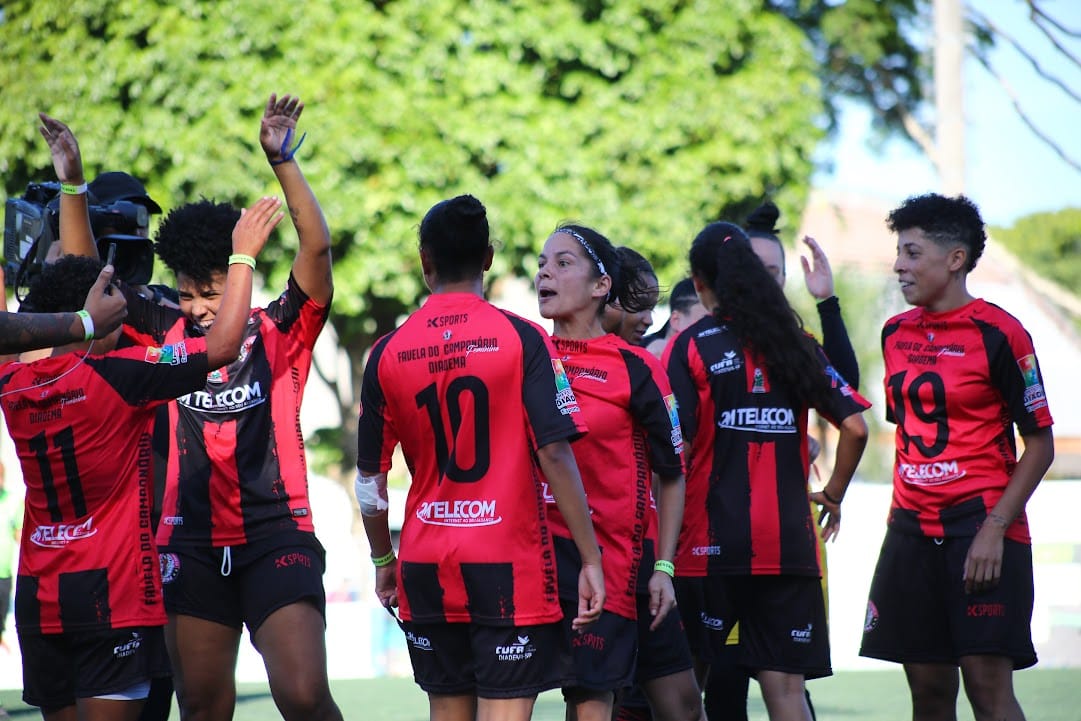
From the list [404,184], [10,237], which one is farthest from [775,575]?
[404,184]

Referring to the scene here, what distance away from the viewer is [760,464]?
5270 mm

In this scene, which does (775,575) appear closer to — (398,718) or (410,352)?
(410,352)

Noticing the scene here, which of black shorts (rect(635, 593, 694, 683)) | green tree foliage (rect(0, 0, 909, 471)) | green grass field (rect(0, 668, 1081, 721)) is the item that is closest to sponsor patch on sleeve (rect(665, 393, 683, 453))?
black shorts (rect(635, 593, 694, 683))

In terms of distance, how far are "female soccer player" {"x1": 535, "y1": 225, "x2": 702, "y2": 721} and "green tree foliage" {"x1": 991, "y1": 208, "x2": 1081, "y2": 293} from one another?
53.7 m

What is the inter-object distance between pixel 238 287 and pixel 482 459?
1044 mm

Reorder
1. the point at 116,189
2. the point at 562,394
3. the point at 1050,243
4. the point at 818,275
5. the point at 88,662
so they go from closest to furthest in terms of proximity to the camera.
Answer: the point at 562,394 < the point at 88,662 < the point at 116,189 < the point at 818,275 < the point at 1050,243

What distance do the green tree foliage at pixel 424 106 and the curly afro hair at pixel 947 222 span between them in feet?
27.1

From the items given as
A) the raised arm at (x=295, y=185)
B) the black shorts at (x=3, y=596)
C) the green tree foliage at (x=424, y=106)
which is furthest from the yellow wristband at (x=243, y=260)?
the green tree foliage at (x=424, y=106)

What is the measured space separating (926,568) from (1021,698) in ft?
15.3

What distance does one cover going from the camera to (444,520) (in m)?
4.16

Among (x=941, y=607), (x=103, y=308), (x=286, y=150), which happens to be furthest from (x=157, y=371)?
(x=941, y=607)

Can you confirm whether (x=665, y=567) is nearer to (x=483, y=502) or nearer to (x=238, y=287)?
(x=483, y=502)

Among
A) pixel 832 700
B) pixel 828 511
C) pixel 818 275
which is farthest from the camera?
pixel 832 700

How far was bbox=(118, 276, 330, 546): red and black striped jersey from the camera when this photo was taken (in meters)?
4.89
